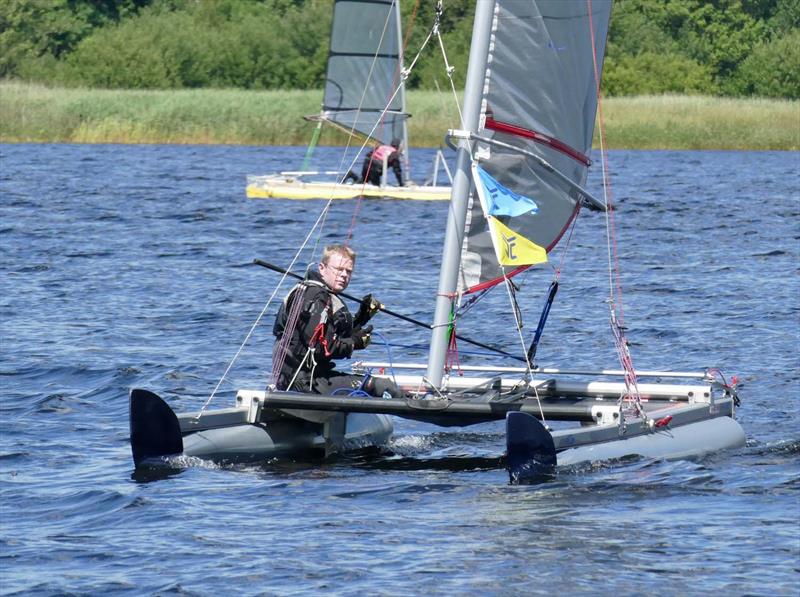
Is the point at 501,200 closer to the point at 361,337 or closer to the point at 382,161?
the point at 361,337

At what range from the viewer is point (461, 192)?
10727 mm

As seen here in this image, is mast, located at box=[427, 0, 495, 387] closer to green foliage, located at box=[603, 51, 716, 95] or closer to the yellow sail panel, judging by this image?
the yellow sail panel

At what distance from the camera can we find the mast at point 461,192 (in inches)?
420

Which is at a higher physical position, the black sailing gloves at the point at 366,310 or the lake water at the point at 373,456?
the black sailing gloves at the point at 366,310

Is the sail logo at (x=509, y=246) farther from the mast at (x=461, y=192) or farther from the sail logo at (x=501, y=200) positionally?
the mast at (x=461, y=192)

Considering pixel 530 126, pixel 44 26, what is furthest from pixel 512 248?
pixel 44 26

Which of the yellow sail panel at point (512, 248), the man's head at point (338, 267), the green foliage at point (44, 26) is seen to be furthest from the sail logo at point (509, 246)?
the green foliage at point (44, 26)

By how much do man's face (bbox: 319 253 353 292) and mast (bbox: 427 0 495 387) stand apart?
0.77 meters

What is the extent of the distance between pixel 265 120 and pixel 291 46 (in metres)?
20.5

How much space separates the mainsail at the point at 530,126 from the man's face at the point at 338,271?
40.7 inches

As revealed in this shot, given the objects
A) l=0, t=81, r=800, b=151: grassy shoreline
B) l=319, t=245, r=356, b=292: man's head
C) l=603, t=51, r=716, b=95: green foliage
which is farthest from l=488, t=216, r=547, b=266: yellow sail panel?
l=603, t=51, r=716, b=95: green foliage

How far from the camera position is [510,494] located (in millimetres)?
9375

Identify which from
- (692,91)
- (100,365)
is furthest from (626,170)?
(100,365)

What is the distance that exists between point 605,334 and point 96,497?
26.8 feet
